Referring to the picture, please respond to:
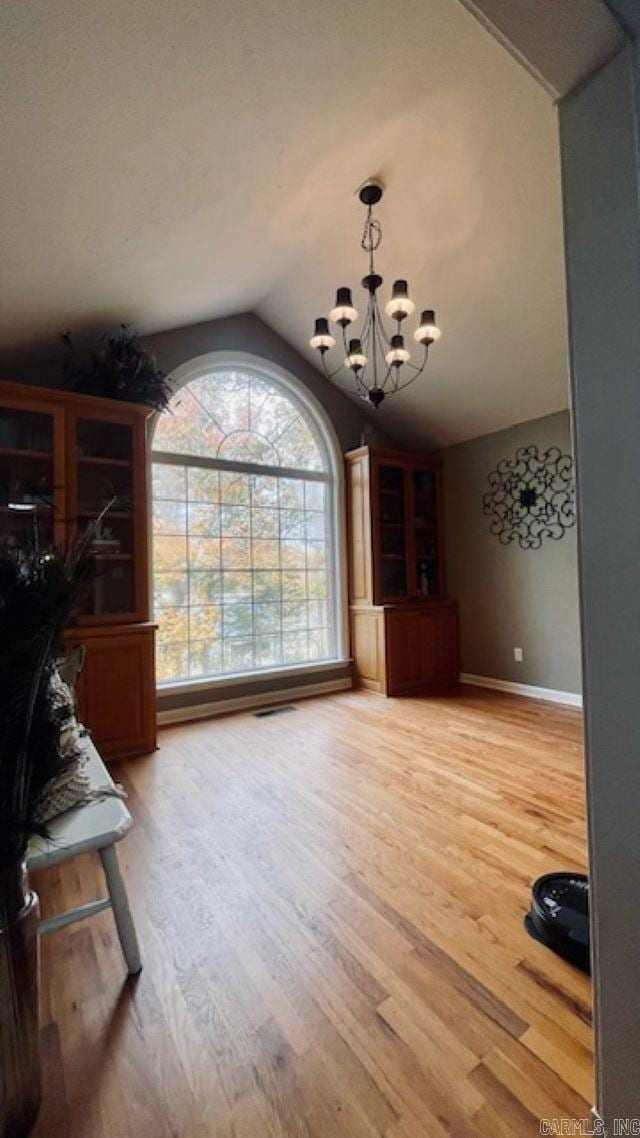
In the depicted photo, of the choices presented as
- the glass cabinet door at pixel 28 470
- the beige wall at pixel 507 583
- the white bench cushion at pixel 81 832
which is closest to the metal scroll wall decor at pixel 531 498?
the beige wall at pixel 507 583

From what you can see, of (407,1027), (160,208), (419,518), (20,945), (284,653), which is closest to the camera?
(20,945)

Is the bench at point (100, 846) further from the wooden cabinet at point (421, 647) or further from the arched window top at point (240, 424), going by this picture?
the wooden cabinet at point (421, 647)

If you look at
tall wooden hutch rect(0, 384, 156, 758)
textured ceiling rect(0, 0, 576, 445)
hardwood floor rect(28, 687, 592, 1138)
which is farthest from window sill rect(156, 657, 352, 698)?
textured ceiling rect(0, 0, 576, 445)

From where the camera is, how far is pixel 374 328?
3.56 meters

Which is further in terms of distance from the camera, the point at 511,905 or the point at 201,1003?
the point at 511,905

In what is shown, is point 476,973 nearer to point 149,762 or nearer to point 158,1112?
point 158,1112

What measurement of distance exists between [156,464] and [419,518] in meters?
2.64

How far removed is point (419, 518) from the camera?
15.5ft

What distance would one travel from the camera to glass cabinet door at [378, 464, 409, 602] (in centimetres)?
439

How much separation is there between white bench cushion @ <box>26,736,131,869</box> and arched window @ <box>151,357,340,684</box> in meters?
2.30

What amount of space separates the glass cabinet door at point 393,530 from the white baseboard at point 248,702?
1.04 metres

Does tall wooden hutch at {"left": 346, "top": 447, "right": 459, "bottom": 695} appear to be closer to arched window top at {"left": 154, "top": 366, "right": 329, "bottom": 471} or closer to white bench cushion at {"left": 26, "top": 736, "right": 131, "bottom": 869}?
arched window top at {"left": 154, "top": 366, "right": 329, "bottom": 471}

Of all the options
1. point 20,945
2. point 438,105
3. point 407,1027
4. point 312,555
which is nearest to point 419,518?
point 312,555

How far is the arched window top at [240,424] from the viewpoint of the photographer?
3646 mm
